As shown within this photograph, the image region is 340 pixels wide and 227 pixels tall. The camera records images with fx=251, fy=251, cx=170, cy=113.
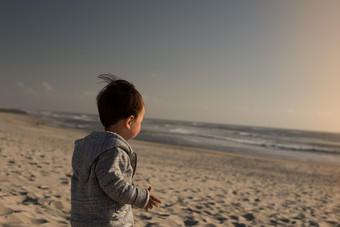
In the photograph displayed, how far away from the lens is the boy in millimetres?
1433

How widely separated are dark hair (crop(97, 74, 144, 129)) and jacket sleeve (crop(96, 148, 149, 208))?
0.23 m

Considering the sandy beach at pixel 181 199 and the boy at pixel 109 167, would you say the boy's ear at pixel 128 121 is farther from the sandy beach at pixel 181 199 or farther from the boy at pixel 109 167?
the sandy beach at pixel 181 199

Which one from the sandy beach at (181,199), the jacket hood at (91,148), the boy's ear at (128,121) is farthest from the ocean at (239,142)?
the jacket hood at (91,148)

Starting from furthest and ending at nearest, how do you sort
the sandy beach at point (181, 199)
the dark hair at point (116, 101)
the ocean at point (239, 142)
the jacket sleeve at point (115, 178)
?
1. the ocean at point (239, 142)
2. the sandy beach at point (181, 199)
3. the dark hair at point (116, 101)
4. the jacket sleeve at point (115, 178)

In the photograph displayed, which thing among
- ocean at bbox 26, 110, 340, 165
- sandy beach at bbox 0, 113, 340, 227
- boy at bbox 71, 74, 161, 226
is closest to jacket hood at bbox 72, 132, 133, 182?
boy at bbox 71, 74, 161, 226

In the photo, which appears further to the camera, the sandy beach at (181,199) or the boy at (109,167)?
the sandy beach at (181,199)

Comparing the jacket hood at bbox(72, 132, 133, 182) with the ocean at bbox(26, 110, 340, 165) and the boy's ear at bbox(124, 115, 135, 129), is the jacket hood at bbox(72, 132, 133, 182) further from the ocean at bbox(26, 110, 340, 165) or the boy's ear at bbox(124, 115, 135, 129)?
the ocean at bbox(26, 110, 340, 165)

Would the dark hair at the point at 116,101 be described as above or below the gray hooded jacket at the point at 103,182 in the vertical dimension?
above

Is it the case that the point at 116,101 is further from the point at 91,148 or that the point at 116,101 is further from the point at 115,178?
the point at 115,178

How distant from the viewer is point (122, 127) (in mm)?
1590

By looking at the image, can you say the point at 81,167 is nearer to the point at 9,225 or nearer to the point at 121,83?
the point at 121,83

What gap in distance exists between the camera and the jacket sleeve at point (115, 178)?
1416 millimetres

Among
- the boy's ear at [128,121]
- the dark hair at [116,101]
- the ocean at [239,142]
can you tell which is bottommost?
the ocean at [239,142]

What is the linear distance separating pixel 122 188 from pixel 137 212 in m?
2.78
